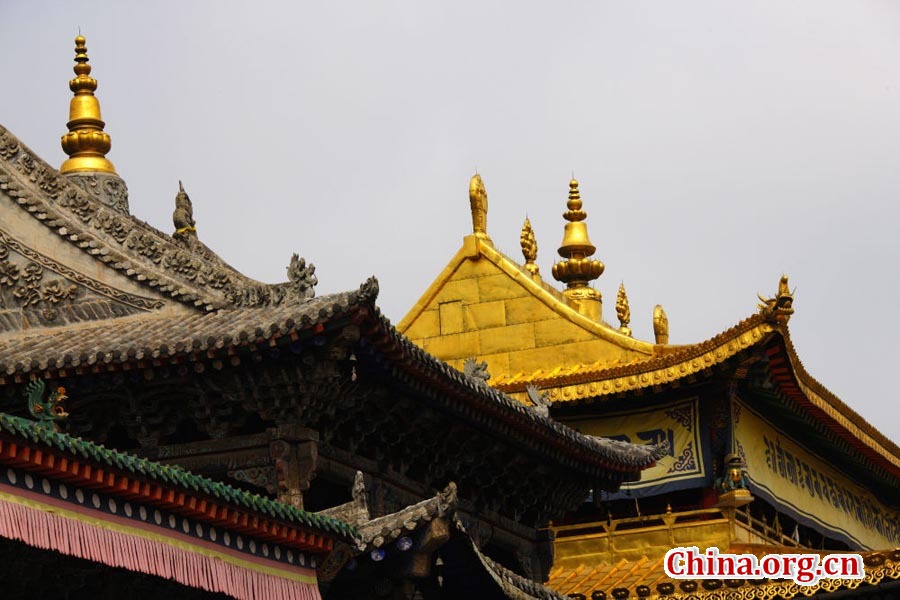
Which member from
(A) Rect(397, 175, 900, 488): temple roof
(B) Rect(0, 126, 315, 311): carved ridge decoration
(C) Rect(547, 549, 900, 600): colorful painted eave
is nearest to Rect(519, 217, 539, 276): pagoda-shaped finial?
(A) Rect(397, 175, 900, 488): temple roof

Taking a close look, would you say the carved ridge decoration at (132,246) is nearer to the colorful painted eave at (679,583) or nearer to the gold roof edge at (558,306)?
the colorful painted eave at (679,583)

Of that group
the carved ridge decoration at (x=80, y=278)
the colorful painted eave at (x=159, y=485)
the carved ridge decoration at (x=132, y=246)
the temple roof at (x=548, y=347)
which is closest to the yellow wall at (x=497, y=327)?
the temple roof at (x=548, y=347)

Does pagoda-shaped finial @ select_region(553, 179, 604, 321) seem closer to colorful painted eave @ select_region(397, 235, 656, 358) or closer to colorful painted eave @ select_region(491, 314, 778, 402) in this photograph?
colorful painted eave @ select_region(397, 235, 656, 358)

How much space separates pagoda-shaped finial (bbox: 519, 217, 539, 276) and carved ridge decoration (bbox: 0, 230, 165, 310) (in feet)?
50.7

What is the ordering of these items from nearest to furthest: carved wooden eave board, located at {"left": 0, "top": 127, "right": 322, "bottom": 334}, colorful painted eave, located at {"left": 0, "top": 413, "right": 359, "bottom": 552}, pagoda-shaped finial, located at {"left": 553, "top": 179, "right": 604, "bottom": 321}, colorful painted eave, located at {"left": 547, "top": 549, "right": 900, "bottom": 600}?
colorful painted eave, located at {"left": 0, "top": 413, "right": 359, "bottom": 552} < carved wooden eave board, located at {"left": 0, "top": 127, "right": 322, "bottom": 334} < colorful painted eave, located at {"left": 547, "top": 549, "right": 900, "bottom": 600} < pagoda-shaped finial, located at {"left": 553, "top": 179, "right": 604, "bottom": 321}

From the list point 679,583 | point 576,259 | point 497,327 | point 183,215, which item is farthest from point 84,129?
point 576,259

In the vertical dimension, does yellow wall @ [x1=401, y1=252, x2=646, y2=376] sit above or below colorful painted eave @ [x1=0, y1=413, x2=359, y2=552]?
above

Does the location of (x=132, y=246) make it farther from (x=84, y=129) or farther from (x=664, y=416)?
(x=664, y=416)

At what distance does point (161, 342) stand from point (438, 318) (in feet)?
51.8

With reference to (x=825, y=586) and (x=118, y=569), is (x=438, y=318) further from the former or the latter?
(x=118, y=569)

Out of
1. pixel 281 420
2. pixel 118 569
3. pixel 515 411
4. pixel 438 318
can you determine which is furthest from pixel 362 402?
pixel 438 318

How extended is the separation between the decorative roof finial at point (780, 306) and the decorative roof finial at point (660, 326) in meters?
8.60

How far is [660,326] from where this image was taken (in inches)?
1624

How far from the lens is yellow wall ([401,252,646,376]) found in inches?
1443
